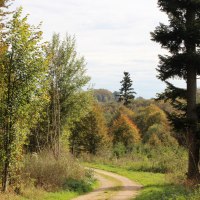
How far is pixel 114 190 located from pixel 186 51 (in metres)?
9.64

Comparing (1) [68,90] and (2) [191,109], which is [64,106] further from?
(2) [191,109]

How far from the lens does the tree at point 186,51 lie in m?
21.4


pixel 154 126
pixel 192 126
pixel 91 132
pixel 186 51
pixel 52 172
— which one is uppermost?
pixel 186 51

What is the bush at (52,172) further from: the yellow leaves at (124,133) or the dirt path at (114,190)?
the yellow leaves at (124,133)

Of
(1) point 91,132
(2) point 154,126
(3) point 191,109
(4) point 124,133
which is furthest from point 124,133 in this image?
(3) point 191,109

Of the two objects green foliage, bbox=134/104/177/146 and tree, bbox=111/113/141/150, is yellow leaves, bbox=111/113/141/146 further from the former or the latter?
green foliage, bbox=134/104/177/146

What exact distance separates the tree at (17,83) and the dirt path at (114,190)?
5198 mm

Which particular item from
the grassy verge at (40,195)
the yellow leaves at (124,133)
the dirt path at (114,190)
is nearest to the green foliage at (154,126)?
the yellow leaves at (124,133)

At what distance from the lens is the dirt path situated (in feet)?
65.6

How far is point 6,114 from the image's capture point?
1711 centimetres

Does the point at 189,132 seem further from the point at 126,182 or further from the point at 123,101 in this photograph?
the point at 123,101

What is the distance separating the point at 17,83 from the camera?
17.3 metres

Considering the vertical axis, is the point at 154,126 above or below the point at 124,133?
above

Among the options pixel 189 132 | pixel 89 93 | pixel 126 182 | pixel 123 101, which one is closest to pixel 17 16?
pixel 189 132
